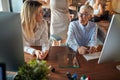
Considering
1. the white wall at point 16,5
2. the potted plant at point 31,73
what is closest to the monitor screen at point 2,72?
the potted plant at point 31,73

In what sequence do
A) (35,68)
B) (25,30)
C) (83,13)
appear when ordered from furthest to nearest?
(83,13)
(25,30)
(35,68)

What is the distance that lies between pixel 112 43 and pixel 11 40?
67 centimetres

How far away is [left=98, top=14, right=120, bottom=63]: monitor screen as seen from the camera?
3.86ft

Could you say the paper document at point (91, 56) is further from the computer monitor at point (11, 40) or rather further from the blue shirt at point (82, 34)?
the computer monitor at point (11, 40)

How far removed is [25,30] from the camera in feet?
6.00

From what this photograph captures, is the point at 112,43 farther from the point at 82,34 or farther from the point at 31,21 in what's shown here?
the point at 31,21

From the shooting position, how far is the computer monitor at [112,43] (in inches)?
46.3

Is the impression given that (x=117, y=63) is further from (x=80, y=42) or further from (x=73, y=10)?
(x=73, y=10)

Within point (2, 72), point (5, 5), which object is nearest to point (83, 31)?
point (2, 72)

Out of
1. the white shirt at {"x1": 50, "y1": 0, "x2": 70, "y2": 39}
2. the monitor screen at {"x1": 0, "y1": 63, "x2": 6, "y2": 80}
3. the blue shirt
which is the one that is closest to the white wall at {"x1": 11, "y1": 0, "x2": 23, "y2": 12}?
the white shirt at {"x1": 50, "y1": 0, "x2": 70, "y2": 39}

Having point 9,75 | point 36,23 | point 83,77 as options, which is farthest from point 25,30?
point 83,77

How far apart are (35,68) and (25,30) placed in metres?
0.83

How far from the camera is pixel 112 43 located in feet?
4.08

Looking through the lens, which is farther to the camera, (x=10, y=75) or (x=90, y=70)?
(x=90, y=70)
